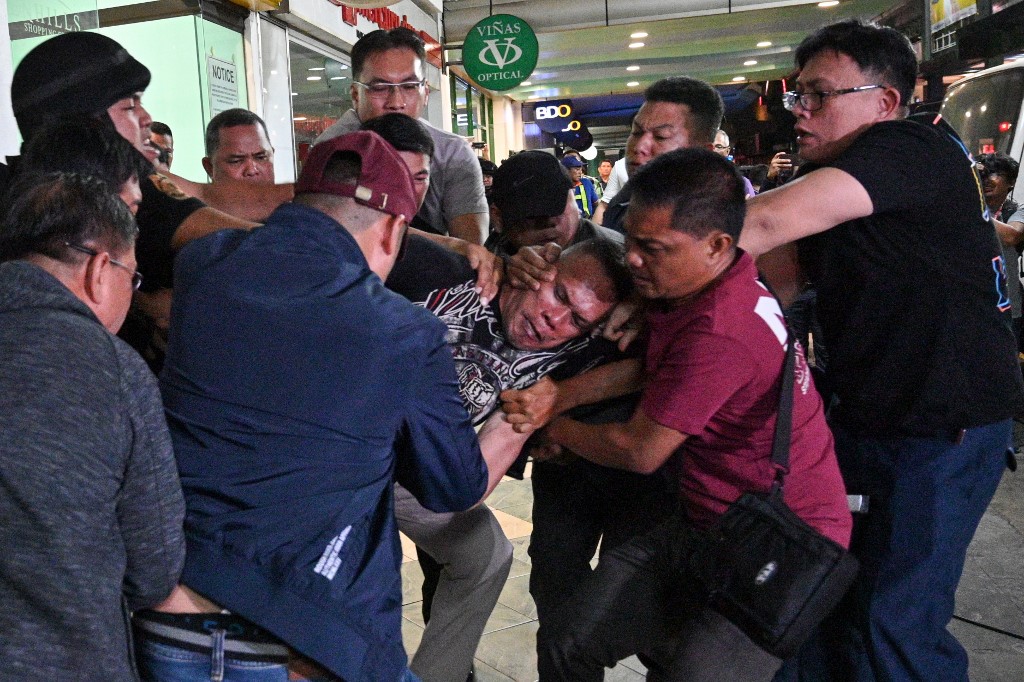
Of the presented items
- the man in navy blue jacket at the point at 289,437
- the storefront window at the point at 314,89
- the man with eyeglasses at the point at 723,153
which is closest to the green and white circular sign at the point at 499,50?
the storefront window at the point at 314,89

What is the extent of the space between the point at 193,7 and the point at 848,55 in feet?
18.7

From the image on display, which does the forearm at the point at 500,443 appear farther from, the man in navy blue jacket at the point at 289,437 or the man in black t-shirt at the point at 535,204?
the man in black t-shirt at the point at 535,204

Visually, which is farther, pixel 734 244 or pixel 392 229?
pixel 734 244

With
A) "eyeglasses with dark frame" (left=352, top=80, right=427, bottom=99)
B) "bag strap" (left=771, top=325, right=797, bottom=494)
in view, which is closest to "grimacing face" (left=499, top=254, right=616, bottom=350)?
"bag strap" (left=771, top=325, right=797, bottom=494)

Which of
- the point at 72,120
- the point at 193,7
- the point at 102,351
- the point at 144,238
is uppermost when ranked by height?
the point at 193,7

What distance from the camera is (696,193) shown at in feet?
6.23

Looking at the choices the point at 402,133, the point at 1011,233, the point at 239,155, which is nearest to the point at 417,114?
the point at 239,155

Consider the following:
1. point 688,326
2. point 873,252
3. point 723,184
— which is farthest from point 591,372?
point 873,252

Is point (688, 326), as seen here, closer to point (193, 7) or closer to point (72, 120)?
point (72, 120)

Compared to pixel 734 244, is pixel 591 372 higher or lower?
lower

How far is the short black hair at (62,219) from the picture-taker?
1.45 meters

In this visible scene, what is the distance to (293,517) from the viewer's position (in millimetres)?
1427

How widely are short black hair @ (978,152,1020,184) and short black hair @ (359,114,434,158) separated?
4451mm

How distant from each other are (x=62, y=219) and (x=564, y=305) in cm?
121
